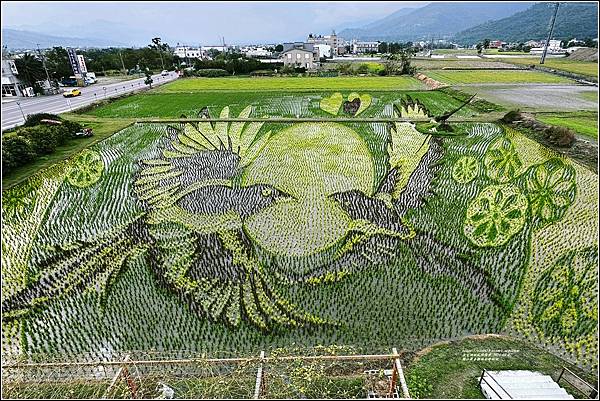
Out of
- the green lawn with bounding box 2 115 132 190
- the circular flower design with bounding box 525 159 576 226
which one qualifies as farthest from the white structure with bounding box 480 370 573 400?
the green lawn with bounding box 2 115 132 190

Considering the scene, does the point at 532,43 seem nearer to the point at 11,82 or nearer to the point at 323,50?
the point at 323,50

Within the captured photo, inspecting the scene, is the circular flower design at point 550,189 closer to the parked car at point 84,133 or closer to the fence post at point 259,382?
the fence post at point 259,382

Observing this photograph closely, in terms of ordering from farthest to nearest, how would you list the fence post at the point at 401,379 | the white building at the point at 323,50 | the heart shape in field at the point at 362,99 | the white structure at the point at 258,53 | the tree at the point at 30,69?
the white structure at the point at 258,53 → the white building at the point at 323,50 → the tree at the point at 30,69 → the heart shape in field at the point at 362,99 → the fence post at the point at 401,379

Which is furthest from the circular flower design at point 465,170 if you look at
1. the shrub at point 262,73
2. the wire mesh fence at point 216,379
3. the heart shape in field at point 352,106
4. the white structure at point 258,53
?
the white structure at point 258,53

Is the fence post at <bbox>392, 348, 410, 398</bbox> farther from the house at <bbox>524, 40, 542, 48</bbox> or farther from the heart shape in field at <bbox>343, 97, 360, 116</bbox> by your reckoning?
the house at <bbox>524, 40, 542, 48</bbox>

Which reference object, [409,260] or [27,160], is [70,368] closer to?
[409,260]

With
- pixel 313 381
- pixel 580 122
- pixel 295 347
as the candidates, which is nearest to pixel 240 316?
pixel 295 347
